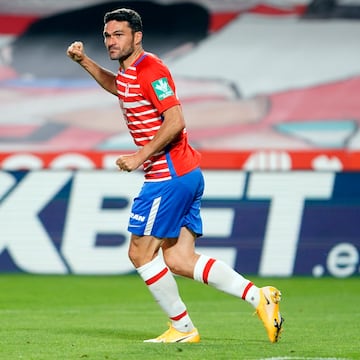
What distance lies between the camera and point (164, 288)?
21.6 feet

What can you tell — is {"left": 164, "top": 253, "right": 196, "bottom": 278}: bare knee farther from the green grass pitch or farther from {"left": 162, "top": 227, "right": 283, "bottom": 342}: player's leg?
the green grass pitch

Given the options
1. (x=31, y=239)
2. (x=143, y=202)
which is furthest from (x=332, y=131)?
(x=143, y=202)

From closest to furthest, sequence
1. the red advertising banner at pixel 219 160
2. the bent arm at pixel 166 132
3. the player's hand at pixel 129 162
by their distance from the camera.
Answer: the player's hand at pixel 129 162 < the bent arm at pixel 166 132 < the red advertising banner at pixel 219 160

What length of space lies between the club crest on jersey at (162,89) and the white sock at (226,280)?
1040 mm

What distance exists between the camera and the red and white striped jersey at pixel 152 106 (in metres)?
6.43

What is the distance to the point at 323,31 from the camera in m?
19.9

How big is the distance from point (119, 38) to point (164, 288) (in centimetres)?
152

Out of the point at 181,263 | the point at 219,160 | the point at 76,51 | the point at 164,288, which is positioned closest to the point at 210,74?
the point at 219,160

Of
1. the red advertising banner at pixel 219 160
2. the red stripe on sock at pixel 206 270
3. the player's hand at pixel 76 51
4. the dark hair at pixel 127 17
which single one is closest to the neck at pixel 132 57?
the dark hair at pixel 127 17

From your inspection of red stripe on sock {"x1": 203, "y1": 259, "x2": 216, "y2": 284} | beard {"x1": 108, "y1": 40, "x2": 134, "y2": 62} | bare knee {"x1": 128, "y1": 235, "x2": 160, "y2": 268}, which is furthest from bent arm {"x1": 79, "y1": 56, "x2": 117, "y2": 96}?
red stripe on sock {"x1": 203, "y1": 259, "x2": 216, "y2": 284}

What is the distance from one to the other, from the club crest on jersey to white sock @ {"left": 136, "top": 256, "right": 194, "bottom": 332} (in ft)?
3.25

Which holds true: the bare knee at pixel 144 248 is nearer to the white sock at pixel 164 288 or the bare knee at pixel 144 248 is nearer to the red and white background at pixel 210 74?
the white sock at pixel 164 288

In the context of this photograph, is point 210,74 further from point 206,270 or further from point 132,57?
point 206,270

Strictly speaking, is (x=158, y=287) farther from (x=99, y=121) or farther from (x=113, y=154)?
(x=99, y=121)
